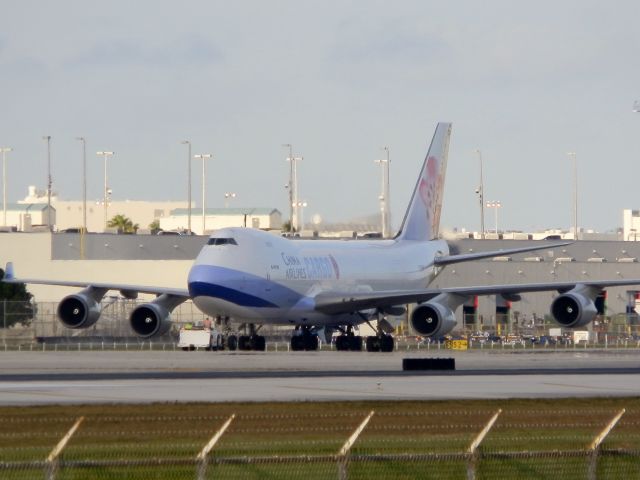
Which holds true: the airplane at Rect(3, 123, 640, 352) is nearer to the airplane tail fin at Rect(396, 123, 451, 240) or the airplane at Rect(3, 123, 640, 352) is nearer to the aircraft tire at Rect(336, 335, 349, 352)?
the aircraft tire at Rect(336, 335, 349, 352)

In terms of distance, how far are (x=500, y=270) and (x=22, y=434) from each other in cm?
8864

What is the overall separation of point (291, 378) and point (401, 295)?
24093 millimetres

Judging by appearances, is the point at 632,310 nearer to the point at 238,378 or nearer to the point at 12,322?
the point at 12,322

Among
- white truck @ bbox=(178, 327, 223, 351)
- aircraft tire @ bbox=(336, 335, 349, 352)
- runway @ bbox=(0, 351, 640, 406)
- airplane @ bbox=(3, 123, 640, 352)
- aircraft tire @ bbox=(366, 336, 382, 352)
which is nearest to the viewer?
runway @ bbox=(0, 351, 640, 406)

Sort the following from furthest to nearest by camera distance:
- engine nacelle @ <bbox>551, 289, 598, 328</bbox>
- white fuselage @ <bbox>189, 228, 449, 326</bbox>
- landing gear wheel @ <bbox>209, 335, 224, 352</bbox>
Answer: landing gear wheel @ <bbox>209, 335, 224, 352</bbox>
white fuselage @ <bbox>189, 228, 449, 326</bbox>
engine nacelle @ <bbox>551, 289, 598, 328</bbox>

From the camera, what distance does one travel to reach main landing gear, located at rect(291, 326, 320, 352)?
73250 millimetres

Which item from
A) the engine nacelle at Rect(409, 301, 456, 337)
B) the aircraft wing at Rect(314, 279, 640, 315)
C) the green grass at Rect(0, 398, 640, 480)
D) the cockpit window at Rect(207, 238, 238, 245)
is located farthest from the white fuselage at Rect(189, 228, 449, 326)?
the green grass at Rect(0, 398, 640, 480)

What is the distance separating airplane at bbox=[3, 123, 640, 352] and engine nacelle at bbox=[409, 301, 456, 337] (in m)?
0.05

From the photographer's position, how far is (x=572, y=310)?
66.6 meters

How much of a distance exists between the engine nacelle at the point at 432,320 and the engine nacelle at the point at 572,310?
191 inches

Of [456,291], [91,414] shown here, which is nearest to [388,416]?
[91,414]

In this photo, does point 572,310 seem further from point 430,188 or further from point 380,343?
point 430,188

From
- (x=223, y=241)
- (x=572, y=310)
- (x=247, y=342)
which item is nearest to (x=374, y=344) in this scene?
(x=247, y=342)

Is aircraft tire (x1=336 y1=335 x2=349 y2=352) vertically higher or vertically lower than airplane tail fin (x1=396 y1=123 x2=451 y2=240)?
lower
